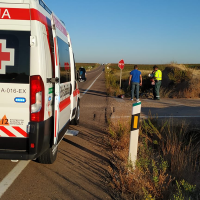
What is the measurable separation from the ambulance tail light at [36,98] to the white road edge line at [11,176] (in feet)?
3.64

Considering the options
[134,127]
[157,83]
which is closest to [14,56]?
[134,127]

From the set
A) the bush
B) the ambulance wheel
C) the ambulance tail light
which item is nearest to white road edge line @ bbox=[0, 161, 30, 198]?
the ambulance wheel

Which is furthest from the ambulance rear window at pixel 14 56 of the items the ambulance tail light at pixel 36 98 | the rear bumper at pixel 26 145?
the rear bumper at pixel 26 145

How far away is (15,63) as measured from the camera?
3.64 metres

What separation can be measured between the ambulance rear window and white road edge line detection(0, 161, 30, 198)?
5.14ft

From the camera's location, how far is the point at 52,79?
12.9 feet

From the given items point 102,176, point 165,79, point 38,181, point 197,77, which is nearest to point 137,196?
point 102,176

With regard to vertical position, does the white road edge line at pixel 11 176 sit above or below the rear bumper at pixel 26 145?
below

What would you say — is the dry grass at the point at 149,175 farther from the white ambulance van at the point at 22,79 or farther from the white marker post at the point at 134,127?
the white ambulance van at the point at 22,79

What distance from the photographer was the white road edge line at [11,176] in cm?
381

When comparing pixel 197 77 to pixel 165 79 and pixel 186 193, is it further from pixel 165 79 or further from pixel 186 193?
pixel 186 193

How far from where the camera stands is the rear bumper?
3668 millimetres

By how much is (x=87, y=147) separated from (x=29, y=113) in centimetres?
249

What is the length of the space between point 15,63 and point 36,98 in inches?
22.8
